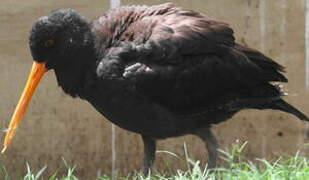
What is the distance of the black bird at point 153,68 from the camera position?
18.4ft

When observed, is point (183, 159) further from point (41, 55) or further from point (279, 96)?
point (41, 55)

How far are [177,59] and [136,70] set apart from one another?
31 centimetres

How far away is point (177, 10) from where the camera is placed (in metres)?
6.06

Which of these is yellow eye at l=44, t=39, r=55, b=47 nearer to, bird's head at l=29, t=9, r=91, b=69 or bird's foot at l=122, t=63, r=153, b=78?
bird's head at l=29, t=9, r=91, b=69

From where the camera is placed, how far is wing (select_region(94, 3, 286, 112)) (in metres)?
5.62

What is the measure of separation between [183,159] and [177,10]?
1.54 metres

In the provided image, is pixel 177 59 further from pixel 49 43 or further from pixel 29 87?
pixel 29 87

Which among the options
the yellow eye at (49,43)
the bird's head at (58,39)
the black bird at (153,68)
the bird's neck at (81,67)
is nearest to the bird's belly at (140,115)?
the black bird at (153,68)

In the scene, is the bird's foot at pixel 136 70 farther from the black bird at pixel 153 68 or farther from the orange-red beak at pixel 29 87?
the orange-red beak at pixel 29 87

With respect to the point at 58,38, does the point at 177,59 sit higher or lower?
lower

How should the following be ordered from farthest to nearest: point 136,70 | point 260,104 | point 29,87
A: point 260,104 → point 29,87 → point 136,70

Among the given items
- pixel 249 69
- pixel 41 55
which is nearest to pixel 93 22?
pixel 41 55

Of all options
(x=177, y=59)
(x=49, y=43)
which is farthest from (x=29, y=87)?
(x=177, y=59)

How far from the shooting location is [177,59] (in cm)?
571
